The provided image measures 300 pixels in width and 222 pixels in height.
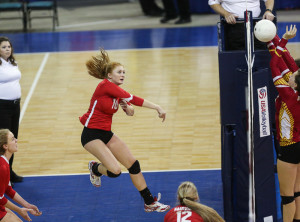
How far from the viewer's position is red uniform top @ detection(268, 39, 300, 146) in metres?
6.10

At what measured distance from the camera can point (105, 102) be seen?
697 cm

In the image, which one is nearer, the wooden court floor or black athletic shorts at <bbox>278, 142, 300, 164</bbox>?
black athletic shorts at <bbox>278, 142, 300, 164</bbox>

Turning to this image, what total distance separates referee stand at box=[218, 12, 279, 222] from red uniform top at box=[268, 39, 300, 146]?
0.12m

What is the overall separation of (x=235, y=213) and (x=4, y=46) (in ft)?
10.7

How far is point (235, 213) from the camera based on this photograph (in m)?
6.93

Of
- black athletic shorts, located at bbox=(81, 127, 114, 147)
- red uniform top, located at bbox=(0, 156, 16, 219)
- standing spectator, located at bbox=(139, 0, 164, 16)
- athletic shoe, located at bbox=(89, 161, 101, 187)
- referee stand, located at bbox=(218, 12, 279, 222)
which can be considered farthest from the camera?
standing spectator, located at bbox=(139, 0, 164, 16)

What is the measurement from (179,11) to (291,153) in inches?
417

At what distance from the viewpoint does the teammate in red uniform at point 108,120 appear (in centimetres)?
696

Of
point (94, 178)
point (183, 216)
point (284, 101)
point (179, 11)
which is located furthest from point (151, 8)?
point (183, 216)

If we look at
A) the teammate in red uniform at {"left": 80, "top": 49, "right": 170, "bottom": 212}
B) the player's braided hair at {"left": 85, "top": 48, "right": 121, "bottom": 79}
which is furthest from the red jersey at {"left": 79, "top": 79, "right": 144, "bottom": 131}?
the player's braided hair at {"left": 85, "top": 48, "right": 121, "bottom": 79}

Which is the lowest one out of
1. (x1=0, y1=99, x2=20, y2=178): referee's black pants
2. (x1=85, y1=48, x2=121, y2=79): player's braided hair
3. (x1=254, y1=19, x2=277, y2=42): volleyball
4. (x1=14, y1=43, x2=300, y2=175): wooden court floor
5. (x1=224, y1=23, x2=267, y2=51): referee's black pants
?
(x1=14, y1=43, x2=300, y2=175): wooden court floor

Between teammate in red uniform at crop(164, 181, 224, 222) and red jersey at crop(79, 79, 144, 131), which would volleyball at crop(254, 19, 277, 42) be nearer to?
red jersey at crop(79, 79, 144, 131)

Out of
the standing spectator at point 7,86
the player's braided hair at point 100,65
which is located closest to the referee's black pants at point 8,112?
the standing spectator at point 7,86

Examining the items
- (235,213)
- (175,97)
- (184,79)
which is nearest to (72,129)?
(175,97)
